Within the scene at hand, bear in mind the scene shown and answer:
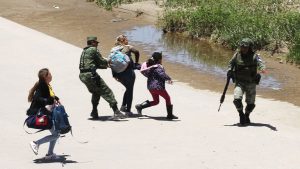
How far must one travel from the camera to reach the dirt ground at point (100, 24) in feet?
60.1

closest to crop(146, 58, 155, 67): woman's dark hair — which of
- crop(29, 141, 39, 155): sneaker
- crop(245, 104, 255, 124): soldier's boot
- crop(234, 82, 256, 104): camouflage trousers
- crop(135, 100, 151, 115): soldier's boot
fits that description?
crop(135, 100, 151, 115): soldier's boot

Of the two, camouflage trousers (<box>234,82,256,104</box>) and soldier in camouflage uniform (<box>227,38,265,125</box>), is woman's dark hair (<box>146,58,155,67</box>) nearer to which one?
soldier in camouflage uniform (<box>227,38,265,125</box>)

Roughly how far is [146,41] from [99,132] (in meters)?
15.5

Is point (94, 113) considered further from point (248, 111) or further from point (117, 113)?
point (248, 111)

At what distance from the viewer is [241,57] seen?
38.2 ft

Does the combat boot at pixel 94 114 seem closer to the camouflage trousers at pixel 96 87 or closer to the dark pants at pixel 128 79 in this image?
the camouflage trousers at pixel 96 87

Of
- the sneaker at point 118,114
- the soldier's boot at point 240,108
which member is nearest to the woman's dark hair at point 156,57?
the sneaker at point 118,114

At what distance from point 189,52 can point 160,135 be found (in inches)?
526

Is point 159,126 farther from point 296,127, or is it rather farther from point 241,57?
point 296,127

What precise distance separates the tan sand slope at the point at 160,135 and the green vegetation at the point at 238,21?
674cm

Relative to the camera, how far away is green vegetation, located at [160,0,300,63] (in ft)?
74.0

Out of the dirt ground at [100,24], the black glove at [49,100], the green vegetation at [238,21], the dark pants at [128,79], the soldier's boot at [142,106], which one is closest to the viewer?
the black glove at [49,100]

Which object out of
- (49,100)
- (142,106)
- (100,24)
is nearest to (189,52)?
(100,24)

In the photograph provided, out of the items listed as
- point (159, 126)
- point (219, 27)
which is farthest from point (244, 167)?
point (219, 27)
